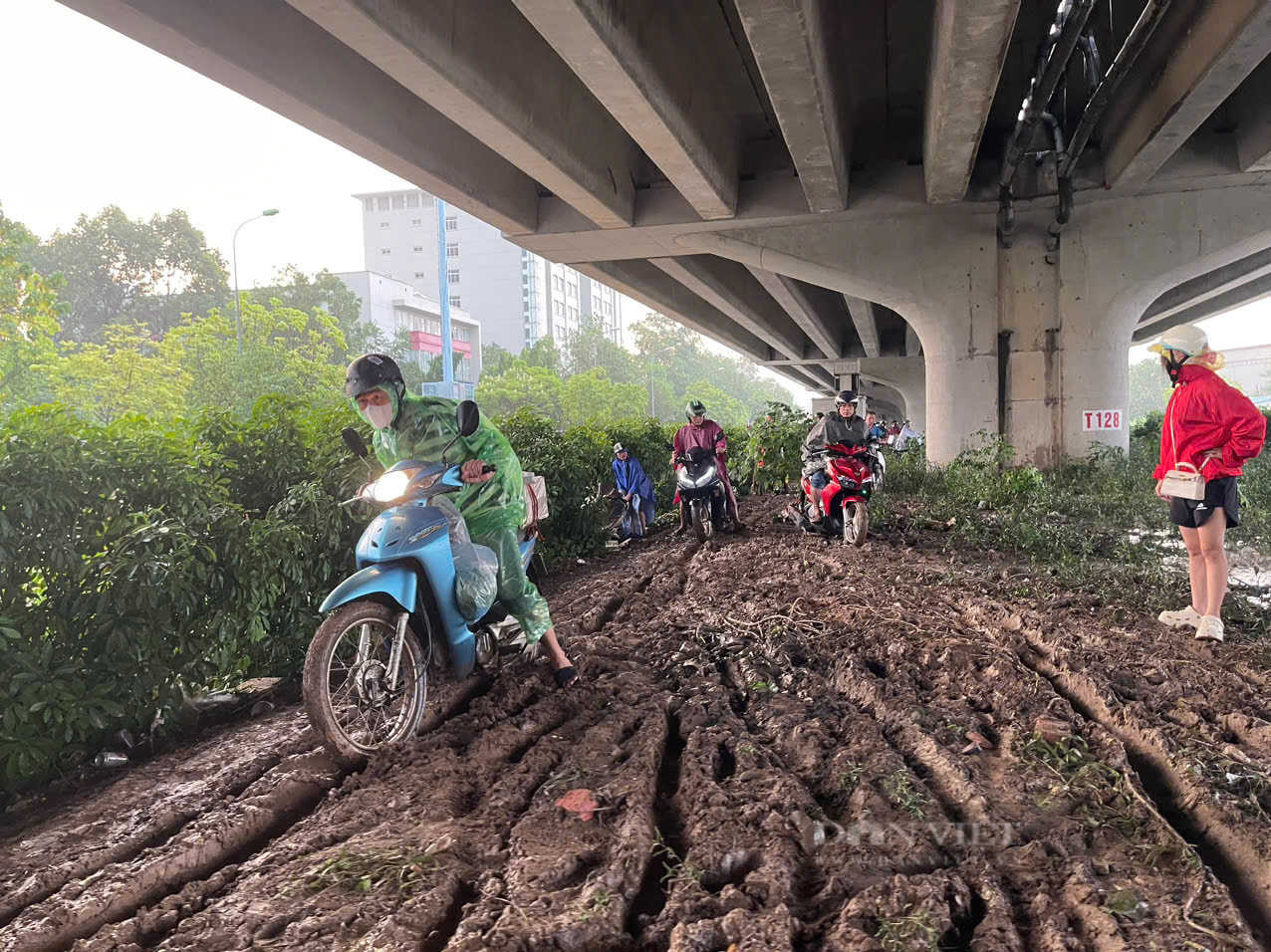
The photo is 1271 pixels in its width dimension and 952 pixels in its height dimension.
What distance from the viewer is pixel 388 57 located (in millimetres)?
6637

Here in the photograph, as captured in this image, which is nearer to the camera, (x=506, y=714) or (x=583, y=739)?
(x=583, y=739)

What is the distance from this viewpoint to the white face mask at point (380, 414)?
3.87 m

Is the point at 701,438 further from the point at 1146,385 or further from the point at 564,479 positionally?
the point at 1146,385

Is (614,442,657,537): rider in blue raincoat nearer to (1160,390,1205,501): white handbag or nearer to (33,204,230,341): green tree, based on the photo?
(1160,390,1205,501): white handbag

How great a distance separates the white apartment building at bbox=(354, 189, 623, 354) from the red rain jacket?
86.4m

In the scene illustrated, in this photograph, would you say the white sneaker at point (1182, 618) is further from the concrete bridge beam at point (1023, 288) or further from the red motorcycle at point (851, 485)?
the concrete bridge beam at point (1023, 288)

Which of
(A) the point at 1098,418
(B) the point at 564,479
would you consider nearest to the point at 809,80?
(B) the point at 564,479

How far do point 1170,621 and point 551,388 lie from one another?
4709 centimetres

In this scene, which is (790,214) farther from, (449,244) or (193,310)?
(449,244)

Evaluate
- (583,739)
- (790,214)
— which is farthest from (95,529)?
(790,214)

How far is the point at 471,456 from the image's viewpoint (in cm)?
412

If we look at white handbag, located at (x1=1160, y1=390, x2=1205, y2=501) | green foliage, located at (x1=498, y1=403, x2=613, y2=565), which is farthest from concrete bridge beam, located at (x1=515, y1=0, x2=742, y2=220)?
white handbag, located at (x1=1160, y1=390, x2=1205, y2=501)

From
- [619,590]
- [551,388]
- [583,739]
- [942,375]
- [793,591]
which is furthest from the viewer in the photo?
[551,388]

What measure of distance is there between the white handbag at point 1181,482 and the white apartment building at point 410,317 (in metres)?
57.3
